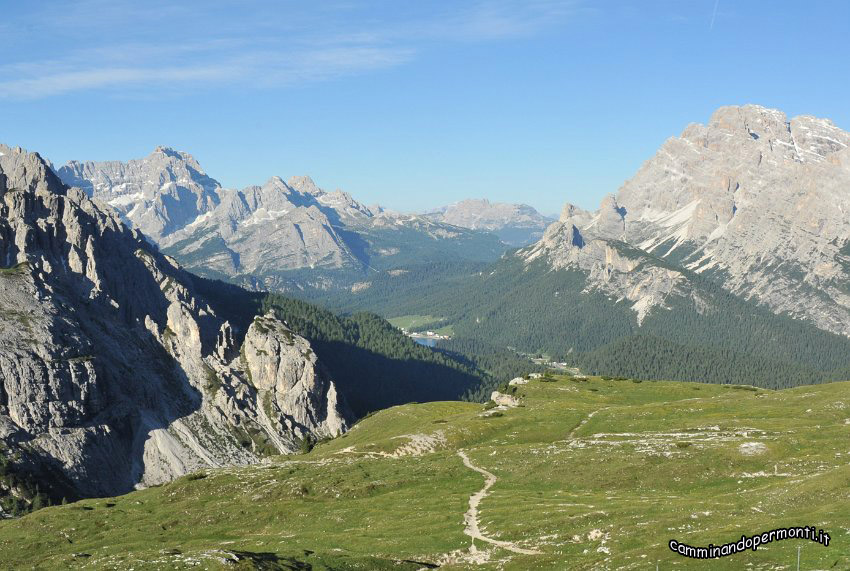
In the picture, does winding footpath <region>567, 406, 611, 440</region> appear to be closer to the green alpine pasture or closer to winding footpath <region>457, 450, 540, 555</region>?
the green alpine pasture

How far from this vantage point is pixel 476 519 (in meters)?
99.6

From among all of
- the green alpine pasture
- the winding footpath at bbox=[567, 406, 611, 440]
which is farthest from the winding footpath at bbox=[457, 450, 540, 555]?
the winding footpath at bbox=[567, 406, 611, 440]

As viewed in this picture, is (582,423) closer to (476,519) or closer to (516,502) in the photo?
(516,502)

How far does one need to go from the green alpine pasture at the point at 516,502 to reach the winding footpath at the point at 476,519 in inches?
23.9

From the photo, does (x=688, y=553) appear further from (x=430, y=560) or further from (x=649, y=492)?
(x=649, y=492)

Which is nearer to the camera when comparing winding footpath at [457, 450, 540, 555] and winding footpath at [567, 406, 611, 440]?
winding footpath at [457, 450, 540, 555]

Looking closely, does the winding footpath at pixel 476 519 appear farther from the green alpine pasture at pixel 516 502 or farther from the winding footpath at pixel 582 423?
the winding footpath at pixel 582 423

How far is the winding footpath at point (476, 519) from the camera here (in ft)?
284

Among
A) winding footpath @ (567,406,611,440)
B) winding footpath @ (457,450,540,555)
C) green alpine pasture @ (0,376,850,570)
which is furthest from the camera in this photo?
winding footpath @ (567,406,611,440)

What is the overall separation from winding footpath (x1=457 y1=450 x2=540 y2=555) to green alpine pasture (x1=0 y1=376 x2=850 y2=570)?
61 centimetres

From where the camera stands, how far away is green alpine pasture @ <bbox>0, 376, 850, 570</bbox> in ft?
263

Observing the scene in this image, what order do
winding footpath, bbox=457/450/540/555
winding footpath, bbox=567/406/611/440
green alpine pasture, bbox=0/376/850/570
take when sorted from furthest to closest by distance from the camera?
winding footpath, bbox=567/406/611/440 < winding footpath, bbox=457/450/540/555 < green alpine pasture, bbox=0/376/850/570

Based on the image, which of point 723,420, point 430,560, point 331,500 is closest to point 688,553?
point 430,560

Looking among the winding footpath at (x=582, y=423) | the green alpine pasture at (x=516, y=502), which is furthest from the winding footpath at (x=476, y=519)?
the winding footpath at (x=582, y=423)
